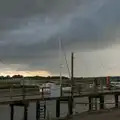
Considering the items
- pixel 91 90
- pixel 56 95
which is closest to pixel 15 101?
pixel 56 95

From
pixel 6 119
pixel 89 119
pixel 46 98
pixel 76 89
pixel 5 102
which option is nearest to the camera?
pixel 89 119

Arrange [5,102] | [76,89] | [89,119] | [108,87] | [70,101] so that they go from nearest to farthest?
1. [89,119]
2. [5,102]
3. [70,101]
4. [76,89]
5. [108,87]

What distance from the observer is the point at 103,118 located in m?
27.0

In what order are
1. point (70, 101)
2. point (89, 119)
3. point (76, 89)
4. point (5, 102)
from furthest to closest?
1. point (76, 89)
2. point (70, 101)
3. point (5, 102)
4. point (89, 119)

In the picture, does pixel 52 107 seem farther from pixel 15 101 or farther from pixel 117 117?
pixel 117 117

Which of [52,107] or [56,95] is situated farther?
[52,107]

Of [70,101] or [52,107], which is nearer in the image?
[70,101]

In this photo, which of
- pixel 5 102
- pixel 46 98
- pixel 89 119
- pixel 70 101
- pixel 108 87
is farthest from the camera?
pixel 108 87

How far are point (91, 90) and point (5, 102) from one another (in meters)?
17.9

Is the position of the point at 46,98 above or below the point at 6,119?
above

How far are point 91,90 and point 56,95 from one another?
30.4 feet

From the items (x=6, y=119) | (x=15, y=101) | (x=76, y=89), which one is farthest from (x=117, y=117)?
(x=6, y=119)

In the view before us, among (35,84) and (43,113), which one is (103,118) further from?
(35,84)

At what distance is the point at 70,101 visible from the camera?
3784 centimetres
